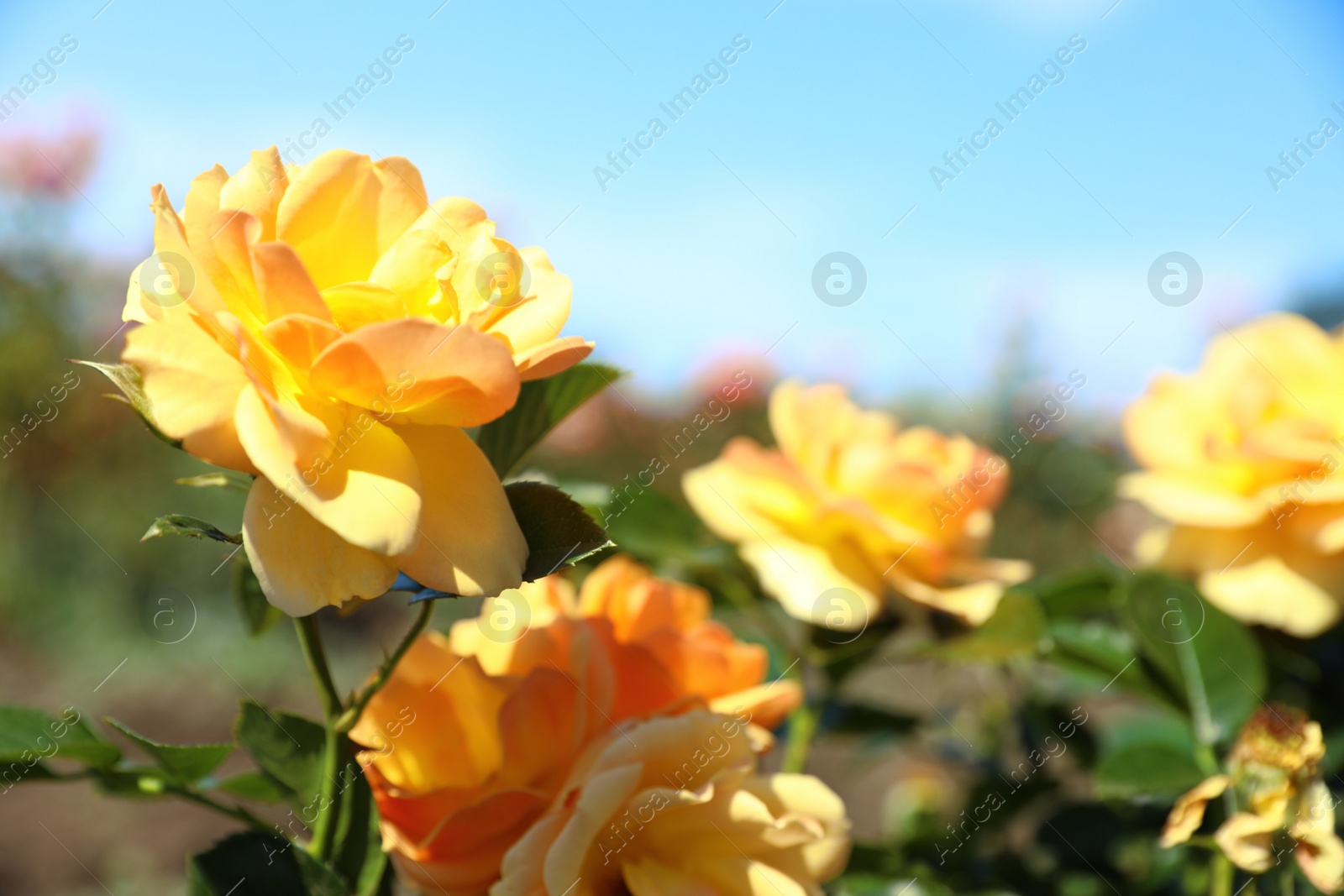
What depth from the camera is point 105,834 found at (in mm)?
1993

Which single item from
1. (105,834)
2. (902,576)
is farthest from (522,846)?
(105,834)

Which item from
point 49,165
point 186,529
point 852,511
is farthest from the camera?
point 49,165

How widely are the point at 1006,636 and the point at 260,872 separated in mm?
547

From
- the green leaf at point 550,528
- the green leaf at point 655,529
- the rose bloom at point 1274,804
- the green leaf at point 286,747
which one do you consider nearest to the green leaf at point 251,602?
the green leaf at point 286,747

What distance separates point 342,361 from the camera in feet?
1.25

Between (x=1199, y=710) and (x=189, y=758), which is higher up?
(x=1199, y=710)

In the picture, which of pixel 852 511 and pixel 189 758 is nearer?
pixel 189 758

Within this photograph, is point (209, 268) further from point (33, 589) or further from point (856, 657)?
point (33, 589)

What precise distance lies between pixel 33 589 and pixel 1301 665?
15.0ft

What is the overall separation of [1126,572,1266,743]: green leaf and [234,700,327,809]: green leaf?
61 cm

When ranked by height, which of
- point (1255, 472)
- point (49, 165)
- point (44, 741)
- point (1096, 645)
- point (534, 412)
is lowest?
point (49, 165)

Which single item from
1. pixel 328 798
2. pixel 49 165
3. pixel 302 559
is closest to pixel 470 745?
pixel 328 798

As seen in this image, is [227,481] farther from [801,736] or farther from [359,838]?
[801,736]

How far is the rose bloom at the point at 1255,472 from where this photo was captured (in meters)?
0.75
